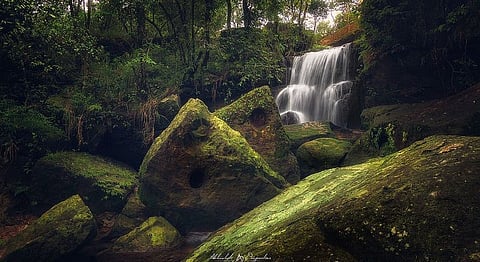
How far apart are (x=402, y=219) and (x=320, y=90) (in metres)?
13.3

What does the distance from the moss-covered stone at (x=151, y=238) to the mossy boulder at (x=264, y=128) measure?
3.87m

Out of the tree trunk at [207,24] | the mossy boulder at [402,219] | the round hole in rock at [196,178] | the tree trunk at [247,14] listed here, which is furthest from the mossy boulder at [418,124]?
the tree trunk at [247,14]

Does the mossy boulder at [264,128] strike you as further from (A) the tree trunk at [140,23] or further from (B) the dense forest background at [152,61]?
(A) the tree trunk at [140,23]

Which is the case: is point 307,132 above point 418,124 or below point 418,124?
below

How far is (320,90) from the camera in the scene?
15914 millimetres

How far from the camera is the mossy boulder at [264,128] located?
35.1 feet

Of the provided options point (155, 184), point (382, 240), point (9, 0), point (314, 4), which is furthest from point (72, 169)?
point (314, 4)

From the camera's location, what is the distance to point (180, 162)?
925 cm

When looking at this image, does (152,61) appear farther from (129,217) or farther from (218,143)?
(129,217)

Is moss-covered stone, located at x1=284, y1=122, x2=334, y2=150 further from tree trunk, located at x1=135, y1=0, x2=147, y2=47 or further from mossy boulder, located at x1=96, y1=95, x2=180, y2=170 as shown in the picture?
tree trunk, located at x1=135, y1=0, x2=147, y2=47

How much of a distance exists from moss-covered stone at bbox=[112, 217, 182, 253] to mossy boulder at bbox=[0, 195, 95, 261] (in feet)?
3.23

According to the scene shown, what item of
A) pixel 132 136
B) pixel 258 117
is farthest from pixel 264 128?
pixel 132 136

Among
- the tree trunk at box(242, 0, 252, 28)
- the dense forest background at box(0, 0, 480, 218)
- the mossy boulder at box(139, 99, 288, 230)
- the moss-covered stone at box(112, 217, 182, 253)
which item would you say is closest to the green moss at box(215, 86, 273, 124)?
the mossy boulder at box(139, 99, 288, 230)

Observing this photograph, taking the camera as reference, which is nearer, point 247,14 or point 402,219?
point 402,219
